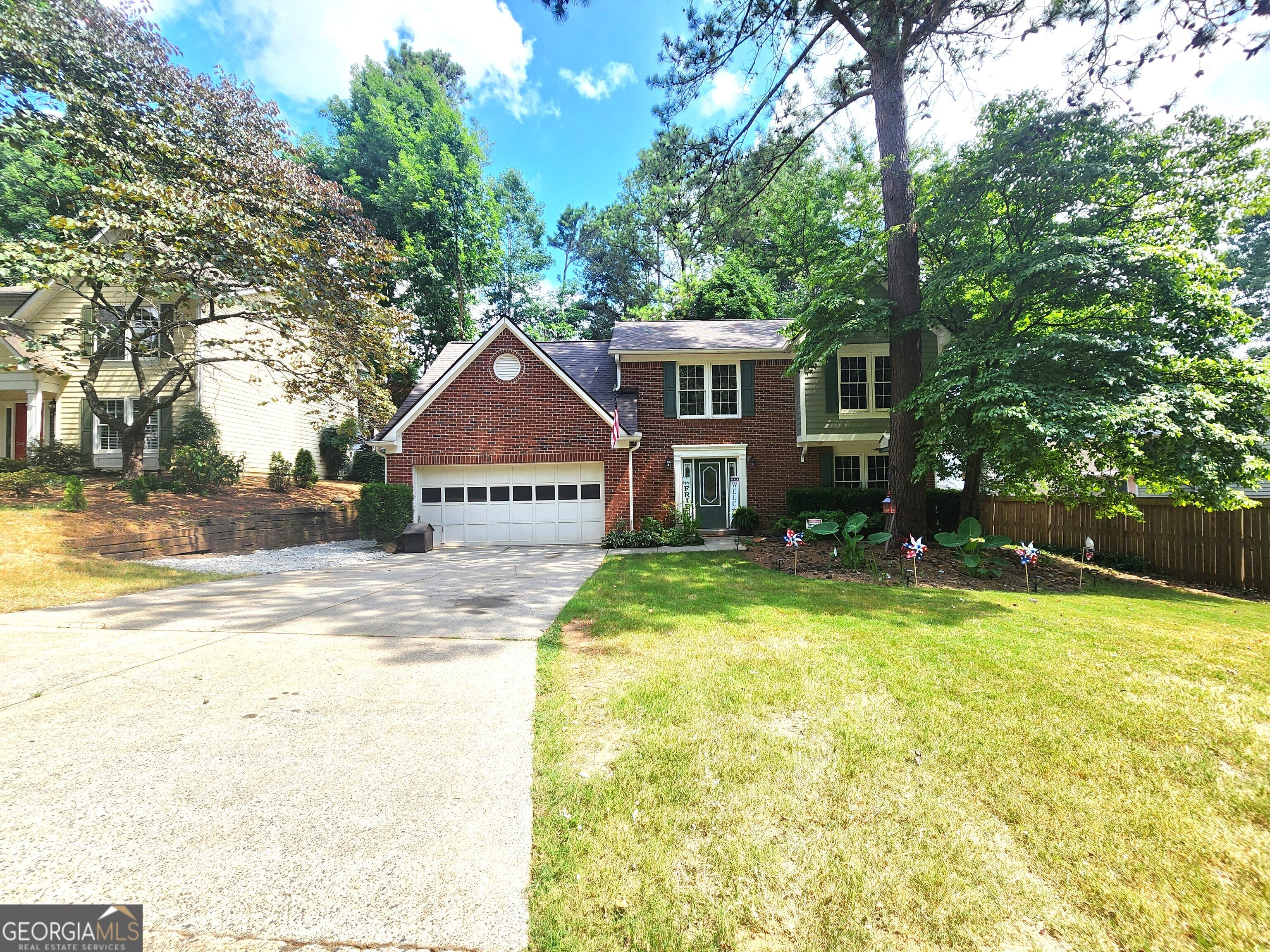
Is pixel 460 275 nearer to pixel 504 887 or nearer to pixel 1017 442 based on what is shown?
pixel 1017 442

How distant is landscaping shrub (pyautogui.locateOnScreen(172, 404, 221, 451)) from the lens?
15.0 meters

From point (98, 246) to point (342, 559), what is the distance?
8.05 metres

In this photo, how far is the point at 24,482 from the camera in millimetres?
11406

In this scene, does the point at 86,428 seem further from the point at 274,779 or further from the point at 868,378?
the point at 868,378

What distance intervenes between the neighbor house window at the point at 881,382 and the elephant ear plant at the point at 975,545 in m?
5.78

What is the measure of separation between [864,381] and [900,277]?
14.7 ft

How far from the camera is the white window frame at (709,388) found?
15.0 meters

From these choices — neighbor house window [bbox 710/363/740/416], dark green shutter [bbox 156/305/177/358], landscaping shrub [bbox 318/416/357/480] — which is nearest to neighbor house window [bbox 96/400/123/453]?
dark green shutter [bbox 156/305/177/358]

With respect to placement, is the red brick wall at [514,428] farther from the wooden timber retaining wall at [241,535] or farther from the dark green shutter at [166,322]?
the dark green shutter at [166,322]

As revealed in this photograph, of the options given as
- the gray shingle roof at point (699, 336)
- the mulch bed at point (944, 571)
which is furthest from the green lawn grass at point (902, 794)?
the gray shingle roof at point (699, 336)

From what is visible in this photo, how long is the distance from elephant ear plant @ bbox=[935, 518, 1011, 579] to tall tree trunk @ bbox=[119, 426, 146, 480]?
64.5 ft

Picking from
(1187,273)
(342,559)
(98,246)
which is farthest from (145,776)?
(1187,273)

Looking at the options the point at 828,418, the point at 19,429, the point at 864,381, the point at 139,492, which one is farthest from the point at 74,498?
the point at 864,381

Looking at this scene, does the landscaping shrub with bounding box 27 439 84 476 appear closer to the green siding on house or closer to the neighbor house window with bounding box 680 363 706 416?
the neighbor house window with bounding box 680 363 706 416
